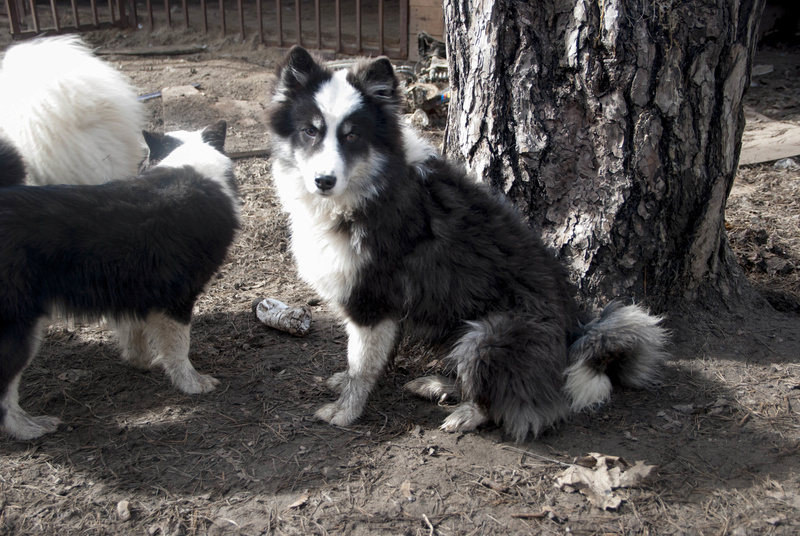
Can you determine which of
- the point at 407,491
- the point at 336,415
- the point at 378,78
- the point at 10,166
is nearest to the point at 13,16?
the point at 10,166

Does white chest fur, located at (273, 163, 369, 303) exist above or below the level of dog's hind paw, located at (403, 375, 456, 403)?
above

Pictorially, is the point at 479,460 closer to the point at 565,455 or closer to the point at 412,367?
the point at 565,455

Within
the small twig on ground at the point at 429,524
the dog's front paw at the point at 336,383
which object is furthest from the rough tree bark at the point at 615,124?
the small twig on ground at the point at 429,524

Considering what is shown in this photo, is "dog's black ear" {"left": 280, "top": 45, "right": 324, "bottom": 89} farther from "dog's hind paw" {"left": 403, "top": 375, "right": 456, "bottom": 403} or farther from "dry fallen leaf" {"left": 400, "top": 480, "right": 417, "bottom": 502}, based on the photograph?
"dry fallen leaf" {"left": 400, "top": 480, "right": 417, "bottom": 502}

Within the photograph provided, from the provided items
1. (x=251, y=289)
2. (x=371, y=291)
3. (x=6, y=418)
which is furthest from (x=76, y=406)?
(x=371, y=291)

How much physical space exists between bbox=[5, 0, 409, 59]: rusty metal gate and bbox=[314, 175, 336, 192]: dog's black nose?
276 inches

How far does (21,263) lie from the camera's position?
2873mm

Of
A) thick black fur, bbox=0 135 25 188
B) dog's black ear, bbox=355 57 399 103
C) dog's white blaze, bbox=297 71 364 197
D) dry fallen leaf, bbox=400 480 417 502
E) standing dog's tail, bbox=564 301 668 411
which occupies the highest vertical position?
dog's black ear, bbox=355 57 399 103

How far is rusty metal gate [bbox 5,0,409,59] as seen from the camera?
9.56 metres

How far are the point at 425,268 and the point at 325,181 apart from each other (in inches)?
28.3

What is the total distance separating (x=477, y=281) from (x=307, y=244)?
954mm

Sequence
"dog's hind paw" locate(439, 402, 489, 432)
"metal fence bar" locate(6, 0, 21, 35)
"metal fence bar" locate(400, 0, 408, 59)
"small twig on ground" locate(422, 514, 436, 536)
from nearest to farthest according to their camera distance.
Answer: "small twig on ground" locate(422, 514, 436, 536) → "dog's hind paw" locate(439, 402, 489, 432) → "metal fence bar" locate(400, 0, 408, 59) → "metal fence bar" locate(6, 0, 21, 35)

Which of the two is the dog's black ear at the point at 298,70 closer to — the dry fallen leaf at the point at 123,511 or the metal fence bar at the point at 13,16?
the dry fallen leaf at the point at 123,511

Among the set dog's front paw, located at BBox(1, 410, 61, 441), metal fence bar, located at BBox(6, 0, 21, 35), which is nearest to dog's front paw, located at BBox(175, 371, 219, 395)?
dog's front paw, located at BBox(1, 410, 61, 441)
